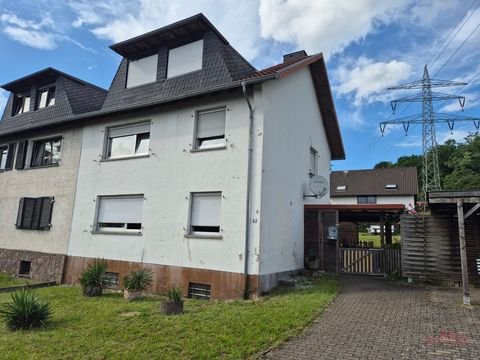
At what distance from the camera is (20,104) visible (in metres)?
17.4

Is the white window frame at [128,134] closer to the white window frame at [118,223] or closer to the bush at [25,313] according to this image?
the white window frame at [118,223]

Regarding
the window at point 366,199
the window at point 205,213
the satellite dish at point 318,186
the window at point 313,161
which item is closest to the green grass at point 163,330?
the window at point 205,213

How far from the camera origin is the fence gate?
40.2 ft

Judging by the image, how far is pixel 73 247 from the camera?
12750 millimetres

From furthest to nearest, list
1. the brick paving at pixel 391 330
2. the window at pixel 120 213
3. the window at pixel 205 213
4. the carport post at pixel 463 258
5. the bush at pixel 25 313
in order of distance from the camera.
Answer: the window at pixel 120 213 < the window at pixel 205 213 < the carport post at pixel 463 258 < the bush at pixel 25 313 < the brick paving at pixel 391 330

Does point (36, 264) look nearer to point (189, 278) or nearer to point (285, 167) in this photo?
point (189, 278)

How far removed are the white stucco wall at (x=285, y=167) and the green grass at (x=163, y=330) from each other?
1.95m

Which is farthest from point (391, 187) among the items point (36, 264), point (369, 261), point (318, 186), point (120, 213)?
point (36, 264)

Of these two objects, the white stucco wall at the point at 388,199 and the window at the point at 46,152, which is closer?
the window at the point at 46,152

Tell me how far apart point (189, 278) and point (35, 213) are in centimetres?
834

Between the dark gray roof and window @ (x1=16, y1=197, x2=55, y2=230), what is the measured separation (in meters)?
3.10

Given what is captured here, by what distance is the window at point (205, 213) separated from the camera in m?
10.1

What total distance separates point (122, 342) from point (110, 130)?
9.17 meters

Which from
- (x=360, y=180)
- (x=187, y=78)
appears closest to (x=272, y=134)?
(x=187, y=78)
